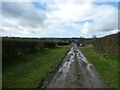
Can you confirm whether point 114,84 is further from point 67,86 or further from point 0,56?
point 0,56

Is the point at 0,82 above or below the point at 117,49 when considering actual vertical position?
below

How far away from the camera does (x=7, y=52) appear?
2092 centimetres

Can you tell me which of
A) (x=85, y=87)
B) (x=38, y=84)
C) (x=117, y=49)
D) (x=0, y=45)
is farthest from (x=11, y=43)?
(x=85, y=87)

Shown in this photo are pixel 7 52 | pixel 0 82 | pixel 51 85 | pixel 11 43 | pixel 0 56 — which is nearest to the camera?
pixel 51 85

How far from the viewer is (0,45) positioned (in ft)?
63.7

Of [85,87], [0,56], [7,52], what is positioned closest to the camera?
[85,87]

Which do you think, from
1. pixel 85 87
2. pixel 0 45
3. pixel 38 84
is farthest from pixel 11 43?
pixel 85 87

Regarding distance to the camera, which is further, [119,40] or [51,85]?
[119,40]

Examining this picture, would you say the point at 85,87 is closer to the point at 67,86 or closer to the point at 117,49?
the point at 67,86

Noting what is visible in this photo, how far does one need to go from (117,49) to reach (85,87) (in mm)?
11074

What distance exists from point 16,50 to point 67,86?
15.6 metres

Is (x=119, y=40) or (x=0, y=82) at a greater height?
(x=119, y=40)

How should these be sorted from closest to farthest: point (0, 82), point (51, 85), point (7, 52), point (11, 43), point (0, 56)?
point (51, 85) < point (0, 82) < point (0, 56) < point (7, 52) < point (11, 43)

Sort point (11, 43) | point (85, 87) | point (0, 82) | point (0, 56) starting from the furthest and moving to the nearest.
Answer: point (11, 43), point (0, 56), point (0, 82), point (85, 87)
